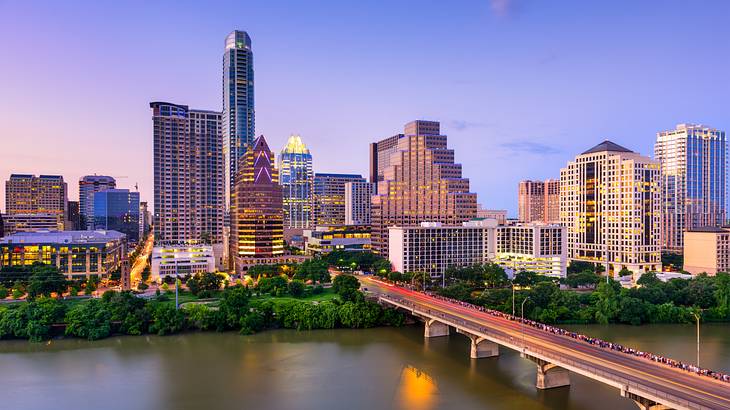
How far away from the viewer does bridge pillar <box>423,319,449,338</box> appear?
6862cm

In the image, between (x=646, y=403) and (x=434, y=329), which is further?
(x=434, y=329)

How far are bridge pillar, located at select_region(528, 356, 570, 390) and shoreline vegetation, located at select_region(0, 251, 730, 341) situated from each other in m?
21.4

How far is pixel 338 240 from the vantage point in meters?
161

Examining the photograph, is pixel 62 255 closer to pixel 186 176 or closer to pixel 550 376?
pixel 186 176

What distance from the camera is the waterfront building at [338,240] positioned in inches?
6246

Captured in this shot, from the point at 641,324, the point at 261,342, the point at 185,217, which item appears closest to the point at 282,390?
the point at 261,342

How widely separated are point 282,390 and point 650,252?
104901 mm

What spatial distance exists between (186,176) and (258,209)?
5895cm

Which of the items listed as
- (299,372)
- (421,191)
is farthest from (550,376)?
(421,191)

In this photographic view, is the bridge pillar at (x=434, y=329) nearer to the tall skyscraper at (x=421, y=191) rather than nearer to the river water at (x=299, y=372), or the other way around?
the river water at (x=299, y=372)

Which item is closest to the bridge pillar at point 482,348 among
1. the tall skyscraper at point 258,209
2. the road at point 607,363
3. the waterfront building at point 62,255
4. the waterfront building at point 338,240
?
the road at point 607,363

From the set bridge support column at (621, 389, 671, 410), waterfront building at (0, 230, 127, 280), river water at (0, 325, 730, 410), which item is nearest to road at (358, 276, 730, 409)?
bridge support column at (621, 389, 671, 410)

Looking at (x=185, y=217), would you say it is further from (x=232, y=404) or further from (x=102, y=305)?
(x=232, y=404)

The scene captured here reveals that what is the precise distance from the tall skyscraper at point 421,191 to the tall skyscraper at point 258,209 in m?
25.7
